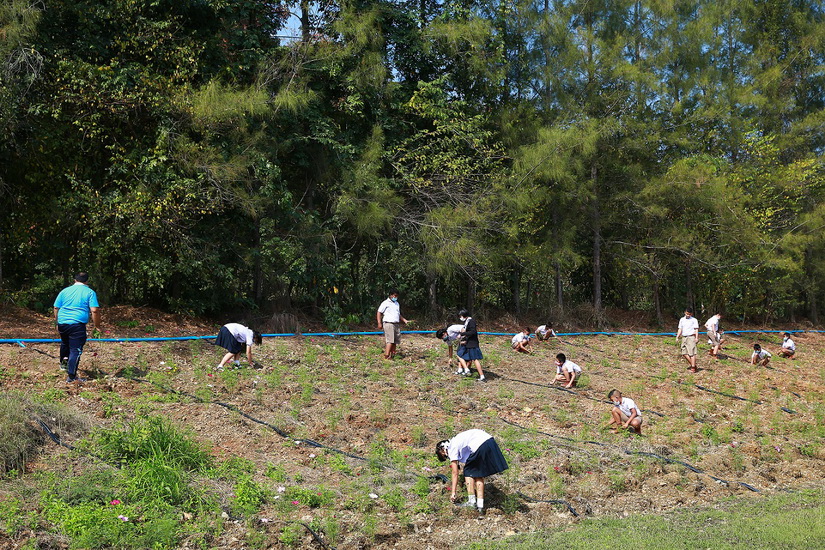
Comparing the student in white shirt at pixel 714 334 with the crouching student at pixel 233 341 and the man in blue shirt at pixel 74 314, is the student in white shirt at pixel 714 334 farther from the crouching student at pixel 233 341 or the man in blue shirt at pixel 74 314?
the man in blue shirt at pixel 74 314

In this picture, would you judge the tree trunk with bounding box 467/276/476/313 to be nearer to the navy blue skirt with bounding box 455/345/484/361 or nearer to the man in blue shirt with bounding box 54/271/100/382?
the navy blue skirt with bounding box 455/345/484/361

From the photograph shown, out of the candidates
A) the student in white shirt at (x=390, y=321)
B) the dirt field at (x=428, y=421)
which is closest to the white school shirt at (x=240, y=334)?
the dirt field at (x=428, y=421)

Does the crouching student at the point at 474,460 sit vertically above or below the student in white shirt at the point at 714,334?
below

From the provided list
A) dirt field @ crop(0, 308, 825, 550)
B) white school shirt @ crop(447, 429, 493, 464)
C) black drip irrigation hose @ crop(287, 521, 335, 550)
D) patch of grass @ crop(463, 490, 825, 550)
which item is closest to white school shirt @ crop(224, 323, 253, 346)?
dirt field @ crop(0, 308, 825, 550)

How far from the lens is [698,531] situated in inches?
335

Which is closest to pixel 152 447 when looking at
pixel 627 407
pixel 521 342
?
pixel 627 407

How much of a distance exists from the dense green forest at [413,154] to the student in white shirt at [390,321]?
373 cm

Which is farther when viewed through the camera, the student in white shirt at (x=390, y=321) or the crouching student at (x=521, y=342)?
the crouching student at (x=521, y=342)

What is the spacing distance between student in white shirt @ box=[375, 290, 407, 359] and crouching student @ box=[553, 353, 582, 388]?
3287 mm

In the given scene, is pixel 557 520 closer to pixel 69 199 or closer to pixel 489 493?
pixel 489 493

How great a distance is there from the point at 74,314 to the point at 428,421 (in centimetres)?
546

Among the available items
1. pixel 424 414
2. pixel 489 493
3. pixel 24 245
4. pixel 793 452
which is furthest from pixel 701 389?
pixel 24 245

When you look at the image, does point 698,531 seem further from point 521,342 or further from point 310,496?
point 521,342

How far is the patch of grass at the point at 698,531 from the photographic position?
798cm
